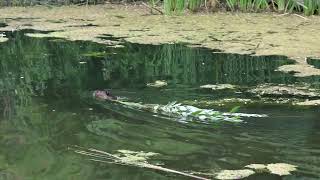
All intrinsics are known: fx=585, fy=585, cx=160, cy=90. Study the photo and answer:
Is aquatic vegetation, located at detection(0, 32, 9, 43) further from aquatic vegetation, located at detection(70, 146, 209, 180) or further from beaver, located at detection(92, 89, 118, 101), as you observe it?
aquatic vegetation, located at detection(70, 146, 209, 180)

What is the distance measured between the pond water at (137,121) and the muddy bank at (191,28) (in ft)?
1.03

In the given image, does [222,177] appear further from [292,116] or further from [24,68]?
[24,68]

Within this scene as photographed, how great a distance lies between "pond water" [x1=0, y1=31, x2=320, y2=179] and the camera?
2371 mm

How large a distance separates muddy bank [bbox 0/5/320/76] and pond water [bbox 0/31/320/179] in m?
0.31

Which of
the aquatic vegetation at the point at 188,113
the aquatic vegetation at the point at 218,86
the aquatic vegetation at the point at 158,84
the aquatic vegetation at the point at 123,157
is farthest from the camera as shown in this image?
the aquatic vegetation at the point at 158,84

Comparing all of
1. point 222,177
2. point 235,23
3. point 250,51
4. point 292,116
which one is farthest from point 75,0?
point 222,177

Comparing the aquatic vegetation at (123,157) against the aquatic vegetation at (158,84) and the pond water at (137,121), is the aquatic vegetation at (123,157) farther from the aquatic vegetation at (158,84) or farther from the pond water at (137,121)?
the aquatic vegetation at (158,84)

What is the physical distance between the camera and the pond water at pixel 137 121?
7.78ft

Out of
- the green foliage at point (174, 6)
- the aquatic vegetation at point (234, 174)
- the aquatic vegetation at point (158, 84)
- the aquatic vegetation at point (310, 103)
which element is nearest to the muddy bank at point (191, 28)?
the green foliage at point (174, 6)

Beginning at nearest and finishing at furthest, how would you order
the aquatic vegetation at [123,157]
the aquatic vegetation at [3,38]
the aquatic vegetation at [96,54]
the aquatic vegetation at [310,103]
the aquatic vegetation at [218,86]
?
the aquatic vegetation at [123,157]
the aquatic vegetation at [310,103]
the aquatic vegetation at [218,86]
the aquatic vegetation at [96,54]
the aquatic vegetation at [3,38]

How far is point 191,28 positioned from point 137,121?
291cm

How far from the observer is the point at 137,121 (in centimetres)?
288

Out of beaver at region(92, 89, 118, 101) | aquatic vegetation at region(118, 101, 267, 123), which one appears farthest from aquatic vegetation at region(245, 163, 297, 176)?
beaver at region(92, 89, 118, 101)

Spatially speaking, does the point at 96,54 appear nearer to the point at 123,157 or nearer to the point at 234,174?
the point at 123,157
